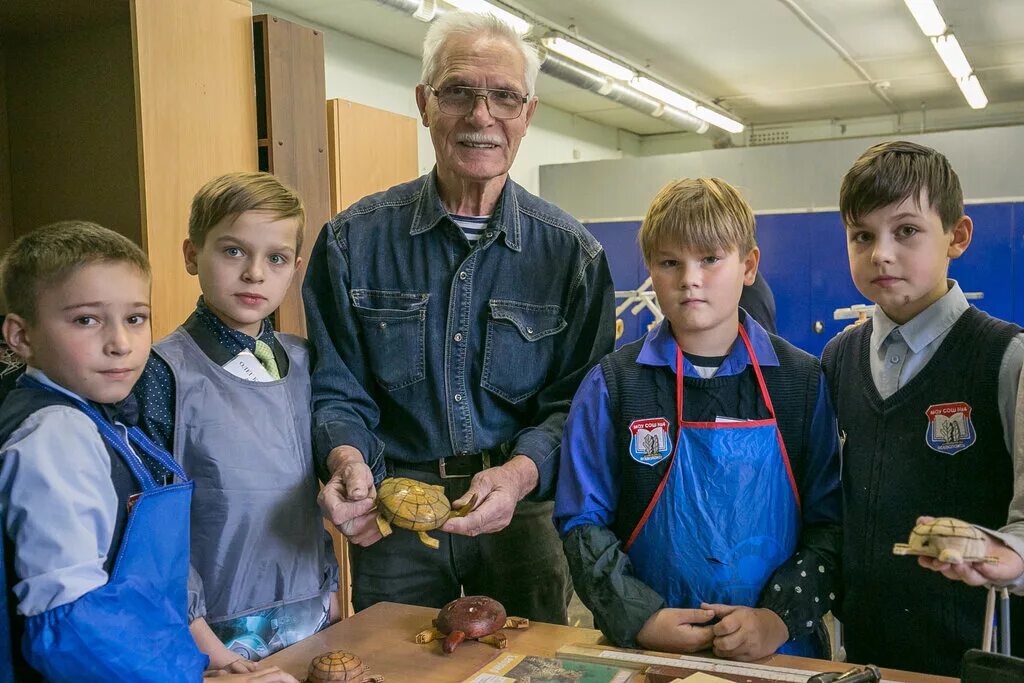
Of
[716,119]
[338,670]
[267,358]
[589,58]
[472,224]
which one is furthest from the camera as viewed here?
[716,119]

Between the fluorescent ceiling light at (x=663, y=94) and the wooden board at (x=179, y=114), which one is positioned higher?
the fluorescent ceiling light at (x=663, y=94)

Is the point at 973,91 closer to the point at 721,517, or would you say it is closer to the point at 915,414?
the point at 915,414

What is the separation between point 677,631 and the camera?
152cm

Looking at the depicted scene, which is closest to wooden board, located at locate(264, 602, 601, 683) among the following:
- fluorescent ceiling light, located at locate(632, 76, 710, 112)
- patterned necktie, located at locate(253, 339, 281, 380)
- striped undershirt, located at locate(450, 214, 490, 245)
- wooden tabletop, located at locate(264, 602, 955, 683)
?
wooden tabletop, located at locate(264, 602, 955, 683)

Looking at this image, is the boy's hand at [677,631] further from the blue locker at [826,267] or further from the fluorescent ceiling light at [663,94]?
the fluorescent ceiling light at [663,94]

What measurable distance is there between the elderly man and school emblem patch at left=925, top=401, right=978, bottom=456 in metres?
0.74

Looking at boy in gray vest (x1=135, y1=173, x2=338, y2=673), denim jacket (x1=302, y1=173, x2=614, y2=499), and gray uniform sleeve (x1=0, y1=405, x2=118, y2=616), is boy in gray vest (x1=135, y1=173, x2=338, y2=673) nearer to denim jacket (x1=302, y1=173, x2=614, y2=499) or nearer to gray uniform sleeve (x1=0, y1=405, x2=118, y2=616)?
denim jacket (x1=302, y1=173, x2=614, y2=499)

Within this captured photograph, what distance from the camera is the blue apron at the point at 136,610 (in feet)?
4.06

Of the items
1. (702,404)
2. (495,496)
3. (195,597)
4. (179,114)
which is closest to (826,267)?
(179,114)

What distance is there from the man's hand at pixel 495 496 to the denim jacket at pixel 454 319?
15 cm

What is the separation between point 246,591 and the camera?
1.72 meters

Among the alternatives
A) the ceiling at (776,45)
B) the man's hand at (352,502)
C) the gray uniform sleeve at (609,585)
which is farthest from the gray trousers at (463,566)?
the ceiling at (776,45)

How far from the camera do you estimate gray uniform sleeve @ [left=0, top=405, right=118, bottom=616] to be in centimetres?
124

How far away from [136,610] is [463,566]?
864 mm
